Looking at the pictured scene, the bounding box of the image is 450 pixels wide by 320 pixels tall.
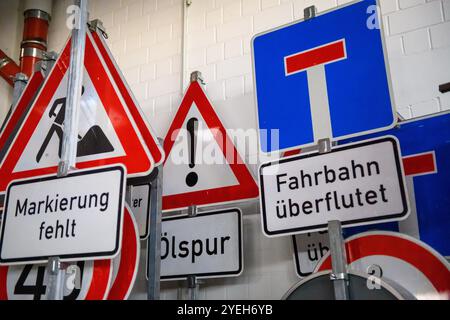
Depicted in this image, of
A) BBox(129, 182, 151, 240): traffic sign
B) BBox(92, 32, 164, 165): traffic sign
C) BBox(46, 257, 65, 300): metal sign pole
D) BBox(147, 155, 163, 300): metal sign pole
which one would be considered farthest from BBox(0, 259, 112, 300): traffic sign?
BBox(129, 182, 151, 240): traffic sign

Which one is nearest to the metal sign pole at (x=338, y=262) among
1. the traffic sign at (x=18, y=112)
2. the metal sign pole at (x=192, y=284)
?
the metal sign pole at (x=192, y=284)

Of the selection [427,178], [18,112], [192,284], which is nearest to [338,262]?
[427,178]

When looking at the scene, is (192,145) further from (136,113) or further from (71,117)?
(71,117)

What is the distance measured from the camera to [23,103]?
1606mm

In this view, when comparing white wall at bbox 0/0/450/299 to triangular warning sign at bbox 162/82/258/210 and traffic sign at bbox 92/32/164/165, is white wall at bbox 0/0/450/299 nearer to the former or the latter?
triangular warning sign at bbox 162/82/258/210

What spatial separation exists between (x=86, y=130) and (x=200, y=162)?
52cm

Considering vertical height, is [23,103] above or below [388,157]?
above

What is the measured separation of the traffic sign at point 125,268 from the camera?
3.55 ft

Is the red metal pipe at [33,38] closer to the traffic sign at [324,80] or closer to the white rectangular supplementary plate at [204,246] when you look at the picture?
the white rectangular supplementary plate at [204,246]

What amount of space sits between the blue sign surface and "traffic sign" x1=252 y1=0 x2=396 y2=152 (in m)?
0.24

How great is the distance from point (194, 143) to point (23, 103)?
64 centimetres

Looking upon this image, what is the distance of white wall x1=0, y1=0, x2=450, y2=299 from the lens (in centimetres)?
155
